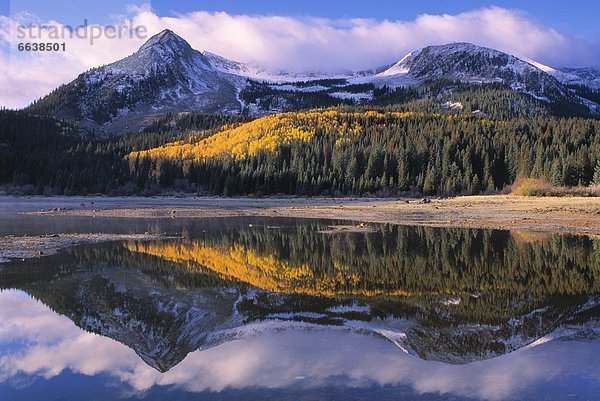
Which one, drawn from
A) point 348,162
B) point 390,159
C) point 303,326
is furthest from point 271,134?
point 303,326

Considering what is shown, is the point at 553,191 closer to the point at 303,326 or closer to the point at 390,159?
the point at 390,159

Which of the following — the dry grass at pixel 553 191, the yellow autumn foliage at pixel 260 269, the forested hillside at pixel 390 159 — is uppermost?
the forested hillside at pixel 390 159

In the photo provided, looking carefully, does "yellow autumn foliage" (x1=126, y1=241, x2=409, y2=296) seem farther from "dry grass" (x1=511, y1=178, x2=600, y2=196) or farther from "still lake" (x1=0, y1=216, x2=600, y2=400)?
"dry grass" (x1=511, y1=178, x2=600, y2=196)

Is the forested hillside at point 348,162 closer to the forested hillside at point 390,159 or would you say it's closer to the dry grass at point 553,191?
the forested hillside at point 390,159

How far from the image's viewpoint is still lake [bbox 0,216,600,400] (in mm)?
9969

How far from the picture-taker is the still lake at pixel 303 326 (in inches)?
392

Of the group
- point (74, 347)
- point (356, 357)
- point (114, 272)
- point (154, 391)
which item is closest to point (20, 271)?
point (114, 272)

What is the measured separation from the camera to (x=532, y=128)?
156 m

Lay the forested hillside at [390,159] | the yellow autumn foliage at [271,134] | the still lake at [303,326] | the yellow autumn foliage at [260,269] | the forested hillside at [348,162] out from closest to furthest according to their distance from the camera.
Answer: the still lake at [303,326]
the yellow autumn foliage at [260,269]
the forested hillside at [390,159]
the forested hillside at [348,162]
the yellow autumn foliage at [271,134]

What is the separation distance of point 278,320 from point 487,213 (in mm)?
45555

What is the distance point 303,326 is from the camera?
13906 mm

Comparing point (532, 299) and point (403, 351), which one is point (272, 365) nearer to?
point (403, 351)

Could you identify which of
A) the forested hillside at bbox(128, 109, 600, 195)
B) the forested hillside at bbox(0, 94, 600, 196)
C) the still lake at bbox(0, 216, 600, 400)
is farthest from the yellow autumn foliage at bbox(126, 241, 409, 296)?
the forested hillside at bbox(128, 109, 600, 195)

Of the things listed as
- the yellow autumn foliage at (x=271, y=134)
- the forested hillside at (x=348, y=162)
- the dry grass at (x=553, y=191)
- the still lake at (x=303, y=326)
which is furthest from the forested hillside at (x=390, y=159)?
the still lake at (x=303, y=326)
